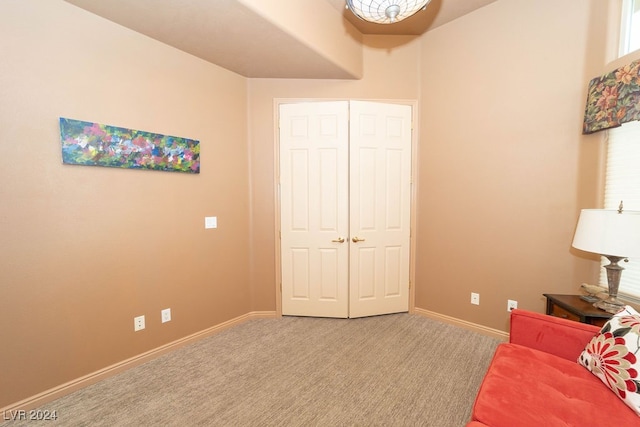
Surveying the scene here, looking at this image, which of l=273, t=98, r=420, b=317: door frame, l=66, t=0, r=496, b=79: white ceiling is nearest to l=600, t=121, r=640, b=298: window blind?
l=273, t=98, r=420, b=317: door frame

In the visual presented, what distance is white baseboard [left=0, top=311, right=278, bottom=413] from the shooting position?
1757mm

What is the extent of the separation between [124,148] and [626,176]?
3.67 metres

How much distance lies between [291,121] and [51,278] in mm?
2373

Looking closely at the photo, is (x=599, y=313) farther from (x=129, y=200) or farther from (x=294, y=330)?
(x=129, y=200)

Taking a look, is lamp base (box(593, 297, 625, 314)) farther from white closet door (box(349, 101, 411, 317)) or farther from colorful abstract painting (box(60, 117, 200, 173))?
colorful abstract painting (box(60, 117, 200, 173))

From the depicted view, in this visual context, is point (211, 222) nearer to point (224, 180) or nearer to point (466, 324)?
point (224, 180)

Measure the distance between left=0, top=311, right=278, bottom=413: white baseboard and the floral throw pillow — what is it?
2.83m

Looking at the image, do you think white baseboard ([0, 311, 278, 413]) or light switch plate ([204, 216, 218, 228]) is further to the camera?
light switch plate ([204, 216, 218, 228])

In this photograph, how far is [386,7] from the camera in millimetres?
1773

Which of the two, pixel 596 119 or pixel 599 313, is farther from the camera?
pixel 596 119

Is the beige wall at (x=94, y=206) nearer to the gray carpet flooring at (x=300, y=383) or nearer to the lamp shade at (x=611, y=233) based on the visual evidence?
the gray carpet flooring at (x=300, y=383)

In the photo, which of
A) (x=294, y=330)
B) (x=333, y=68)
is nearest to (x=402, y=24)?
(x=333, y=68)

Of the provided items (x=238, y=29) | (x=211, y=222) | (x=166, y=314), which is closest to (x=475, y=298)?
(x=211, y=222)

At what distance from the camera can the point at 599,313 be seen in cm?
170
